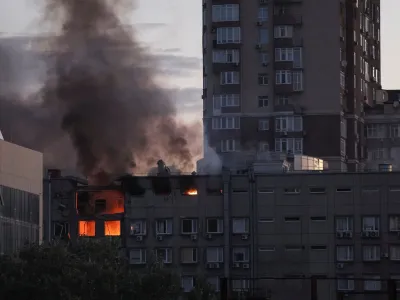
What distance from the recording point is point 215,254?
17562cm

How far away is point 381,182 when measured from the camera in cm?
17362

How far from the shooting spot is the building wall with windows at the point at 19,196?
129250 mm

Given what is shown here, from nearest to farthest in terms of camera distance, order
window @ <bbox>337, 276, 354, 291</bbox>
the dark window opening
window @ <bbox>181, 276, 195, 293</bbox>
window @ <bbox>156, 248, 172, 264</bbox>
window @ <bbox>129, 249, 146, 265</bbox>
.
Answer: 1. window @ <bbox>337, 276, 354, 291</bbox>
2. window @ <bbox>181, 276, 195, 293</bbox>
3. window @ <bbox>156, 248, 172, 264</bbox>
4. window @ <bbox>129, 249, 146, 265</bbox>
5. the dark window opening

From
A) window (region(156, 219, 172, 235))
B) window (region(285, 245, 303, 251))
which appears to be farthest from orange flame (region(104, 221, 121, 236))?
window (region(285, 245, 303, 251))

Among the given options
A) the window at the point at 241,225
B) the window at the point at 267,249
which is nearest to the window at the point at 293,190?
the window at the point at 241,225

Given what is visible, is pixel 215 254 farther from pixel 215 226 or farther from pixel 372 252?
pixel 372 252

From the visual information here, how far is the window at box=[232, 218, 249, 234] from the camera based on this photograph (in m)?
175

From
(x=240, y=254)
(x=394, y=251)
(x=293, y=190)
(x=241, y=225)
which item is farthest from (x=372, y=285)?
(x=241, y=225)

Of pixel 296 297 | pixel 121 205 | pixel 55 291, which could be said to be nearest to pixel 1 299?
pixel 55 291

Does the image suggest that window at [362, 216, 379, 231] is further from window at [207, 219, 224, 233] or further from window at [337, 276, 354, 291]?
window at [207, 219, 224, 233]

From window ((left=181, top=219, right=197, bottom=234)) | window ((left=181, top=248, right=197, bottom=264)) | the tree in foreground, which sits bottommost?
the tree in foreground

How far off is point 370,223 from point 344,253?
3.55 metres

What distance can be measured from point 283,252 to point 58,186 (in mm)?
22016

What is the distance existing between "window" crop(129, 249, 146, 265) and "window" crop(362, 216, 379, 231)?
65.2 feet
